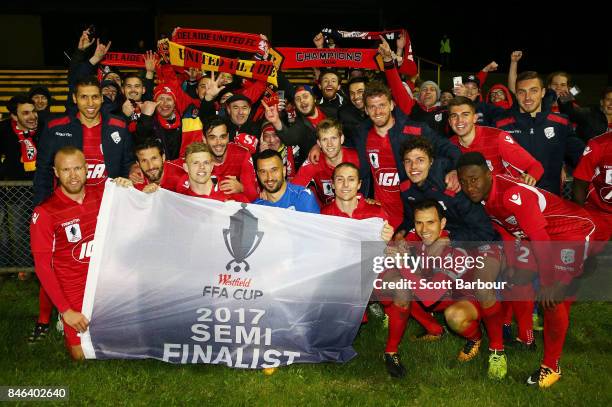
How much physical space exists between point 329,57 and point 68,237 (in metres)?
4.94

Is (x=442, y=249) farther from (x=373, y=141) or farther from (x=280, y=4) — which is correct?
(x=280, y=4)

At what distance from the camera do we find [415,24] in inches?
953

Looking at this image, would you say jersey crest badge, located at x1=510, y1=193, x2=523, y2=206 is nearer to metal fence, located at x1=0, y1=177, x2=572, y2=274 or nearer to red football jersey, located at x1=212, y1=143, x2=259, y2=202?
metal fence, located at x1=0, y1=177, x2=572, y2=274

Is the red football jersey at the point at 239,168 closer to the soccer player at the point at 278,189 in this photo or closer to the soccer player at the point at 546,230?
the soccer player at the point at 278,189

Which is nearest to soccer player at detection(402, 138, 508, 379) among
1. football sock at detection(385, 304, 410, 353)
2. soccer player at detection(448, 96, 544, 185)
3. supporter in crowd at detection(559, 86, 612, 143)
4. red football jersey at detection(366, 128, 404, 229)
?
red football jersey at detection(366, 128, 404, 229)

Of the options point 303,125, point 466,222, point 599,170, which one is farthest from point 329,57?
point 599,170

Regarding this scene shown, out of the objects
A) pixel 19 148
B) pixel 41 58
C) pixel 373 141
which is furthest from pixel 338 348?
pixel 41 58

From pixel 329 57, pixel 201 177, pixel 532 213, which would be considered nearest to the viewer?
pixel 532 213

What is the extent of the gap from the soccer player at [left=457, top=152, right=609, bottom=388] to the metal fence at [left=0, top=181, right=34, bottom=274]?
5.27 m

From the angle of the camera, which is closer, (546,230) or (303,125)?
(546,230)

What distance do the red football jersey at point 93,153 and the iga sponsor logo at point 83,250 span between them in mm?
935

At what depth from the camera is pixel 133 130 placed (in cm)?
719

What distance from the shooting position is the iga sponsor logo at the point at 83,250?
5.51m

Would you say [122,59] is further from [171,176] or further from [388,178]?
[388,178]
